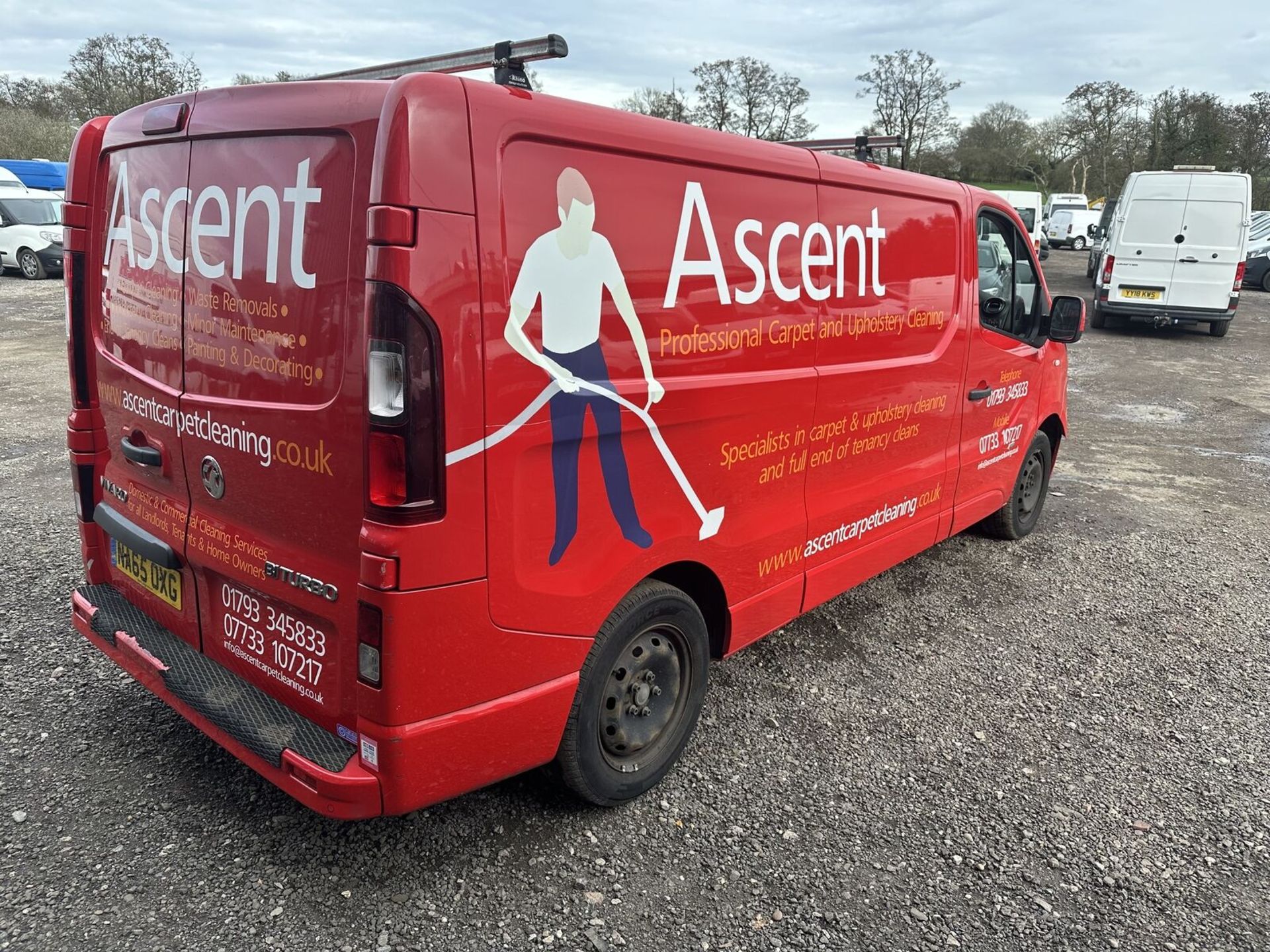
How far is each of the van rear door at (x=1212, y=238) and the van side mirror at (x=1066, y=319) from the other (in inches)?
438

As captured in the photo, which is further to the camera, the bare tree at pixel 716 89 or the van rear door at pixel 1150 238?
the bare tree at pixel 716 89

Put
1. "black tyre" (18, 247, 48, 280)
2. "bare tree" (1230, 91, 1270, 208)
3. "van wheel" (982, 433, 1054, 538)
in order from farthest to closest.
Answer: "bare tree" (1230, 91, 1270, 208) < "black tyre" (18, 247, 48, 280) < "van wheel" (982, 433, 1054, 538)

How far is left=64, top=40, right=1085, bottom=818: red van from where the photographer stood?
2125 mm

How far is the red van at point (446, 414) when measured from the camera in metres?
2.12

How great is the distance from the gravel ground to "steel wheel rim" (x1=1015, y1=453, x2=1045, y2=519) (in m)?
0.97

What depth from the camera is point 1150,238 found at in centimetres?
1416

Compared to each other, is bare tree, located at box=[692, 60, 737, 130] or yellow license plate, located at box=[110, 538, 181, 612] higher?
bare tree, located at box=[692, 60, 737, 130]

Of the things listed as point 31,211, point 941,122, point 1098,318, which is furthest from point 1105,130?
point 31,211

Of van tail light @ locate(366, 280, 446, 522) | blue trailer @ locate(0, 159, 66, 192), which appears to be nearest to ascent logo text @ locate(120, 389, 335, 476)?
van tail light @ locate(366, 280, 446, 522)

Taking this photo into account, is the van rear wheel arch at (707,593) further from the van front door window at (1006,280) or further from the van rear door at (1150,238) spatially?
the van rear door at (1150,238)

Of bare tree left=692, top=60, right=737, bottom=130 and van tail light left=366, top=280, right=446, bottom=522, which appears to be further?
bare tree left=692, top=60, right=737, bottom=130

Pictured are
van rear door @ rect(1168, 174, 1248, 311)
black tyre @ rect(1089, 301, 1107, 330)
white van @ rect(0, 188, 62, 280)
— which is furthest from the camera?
white van @ rect(0, 188, 62, 280)

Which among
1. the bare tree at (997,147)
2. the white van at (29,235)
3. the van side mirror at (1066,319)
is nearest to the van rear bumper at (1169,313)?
the van side mirror at (1066,319)

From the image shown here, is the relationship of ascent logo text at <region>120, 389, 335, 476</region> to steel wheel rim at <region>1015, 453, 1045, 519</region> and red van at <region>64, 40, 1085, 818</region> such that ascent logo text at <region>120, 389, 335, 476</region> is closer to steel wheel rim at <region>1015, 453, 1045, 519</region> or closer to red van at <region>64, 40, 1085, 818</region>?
red van at <region>64, 40, 1085, 818</region>
